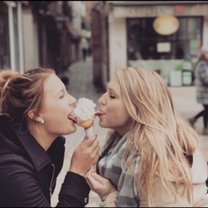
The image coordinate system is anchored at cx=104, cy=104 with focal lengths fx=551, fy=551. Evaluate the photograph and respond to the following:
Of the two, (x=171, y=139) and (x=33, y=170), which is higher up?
(x=171, y=139)

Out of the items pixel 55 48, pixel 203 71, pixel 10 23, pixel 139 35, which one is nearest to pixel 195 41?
pixel 139 35

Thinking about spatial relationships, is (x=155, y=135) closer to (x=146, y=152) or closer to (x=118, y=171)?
(x=146, y=152)

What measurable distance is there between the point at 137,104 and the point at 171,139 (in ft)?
0.65

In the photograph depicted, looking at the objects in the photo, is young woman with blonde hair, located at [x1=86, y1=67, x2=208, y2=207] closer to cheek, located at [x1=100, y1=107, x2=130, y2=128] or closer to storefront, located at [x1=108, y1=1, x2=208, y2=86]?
cheek, located at [x1=100, y1=107, x2=130, y2=128]

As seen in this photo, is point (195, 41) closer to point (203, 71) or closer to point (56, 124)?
point (203, 71)

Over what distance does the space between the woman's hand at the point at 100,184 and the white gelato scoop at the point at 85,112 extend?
8.3 inches

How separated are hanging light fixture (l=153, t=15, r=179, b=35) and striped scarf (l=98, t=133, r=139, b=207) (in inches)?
671

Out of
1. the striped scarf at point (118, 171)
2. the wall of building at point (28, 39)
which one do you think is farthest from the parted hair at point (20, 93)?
the wall of building at point (28, 39)

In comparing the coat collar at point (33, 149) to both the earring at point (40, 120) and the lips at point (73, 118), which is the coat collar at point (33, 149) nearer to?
the earring at point (40, 120)

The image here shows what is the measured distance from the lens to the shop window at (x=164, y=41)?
19.2 m

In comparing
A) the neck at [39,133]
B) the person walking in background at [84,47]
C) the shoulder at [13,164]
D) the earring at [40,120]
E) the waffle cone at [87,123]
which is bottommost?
the person walking in background at [84,47]

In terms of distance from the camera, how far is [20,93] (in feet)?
7.99

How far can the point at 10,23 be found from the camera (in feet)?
55.8

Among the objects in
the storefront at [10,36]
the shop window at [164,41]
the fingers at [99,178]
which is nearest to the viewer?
the fingers at [99,178]
